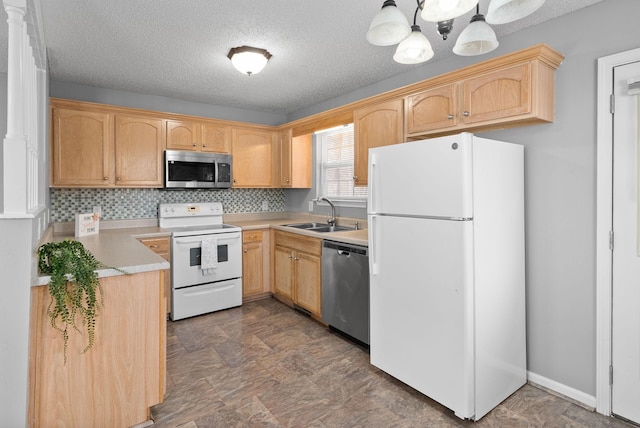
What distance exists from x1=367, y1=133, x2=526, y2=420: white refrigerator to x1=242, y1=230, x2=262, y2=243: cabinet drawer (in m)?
2.02

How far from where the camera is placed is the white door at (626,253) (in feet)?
6.57

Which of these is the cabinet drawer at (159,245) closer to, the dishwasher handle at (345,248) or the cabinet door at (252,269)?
the cabinet door at (252,269)

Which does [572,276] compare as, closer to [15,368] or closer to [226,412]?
[226,412]

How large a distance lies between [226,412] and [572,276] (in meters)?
2.31

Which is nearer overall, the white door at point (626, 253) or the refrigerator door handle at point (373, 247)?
the white door at point (626, 253)

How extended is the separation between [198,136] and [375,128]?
2140mm

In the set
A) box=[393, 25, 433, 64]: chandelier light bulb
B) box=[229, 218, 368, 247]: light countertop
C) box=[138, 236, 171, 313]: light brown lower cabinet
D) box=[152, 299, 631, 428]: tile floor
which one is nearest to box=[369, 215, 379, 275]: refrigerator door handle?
box=[229, 218, 368, 247]: light countertop

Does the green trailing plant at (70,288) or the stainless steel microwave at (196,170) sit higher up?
the stainless steel microwave at (196,170)

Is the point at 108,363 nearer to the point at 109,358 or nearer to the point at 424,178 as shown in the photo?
the point at 109,358

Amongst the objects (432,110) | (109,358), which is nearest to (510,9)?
(432,110)

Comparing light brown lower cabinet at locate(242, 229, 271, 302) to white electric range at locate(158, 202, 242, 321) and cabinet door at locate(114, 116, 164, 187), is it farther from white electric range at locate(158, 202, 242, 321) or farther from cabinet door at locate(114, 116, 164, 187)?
cabinet door at locate(114, 116, 164, 187)

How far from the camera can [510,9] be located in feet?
4.25

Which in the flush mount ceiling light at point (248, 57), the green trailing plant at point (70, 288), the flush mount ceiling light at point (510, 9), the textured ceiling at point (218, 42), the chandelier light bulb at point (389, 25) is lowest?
the green trailing plant at point (70, 288)

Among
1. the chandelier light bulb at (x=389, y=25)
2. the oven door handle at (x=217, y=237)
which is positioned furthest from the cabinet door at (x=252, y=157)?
the chandelier light bulb at (x=389, y=25)
